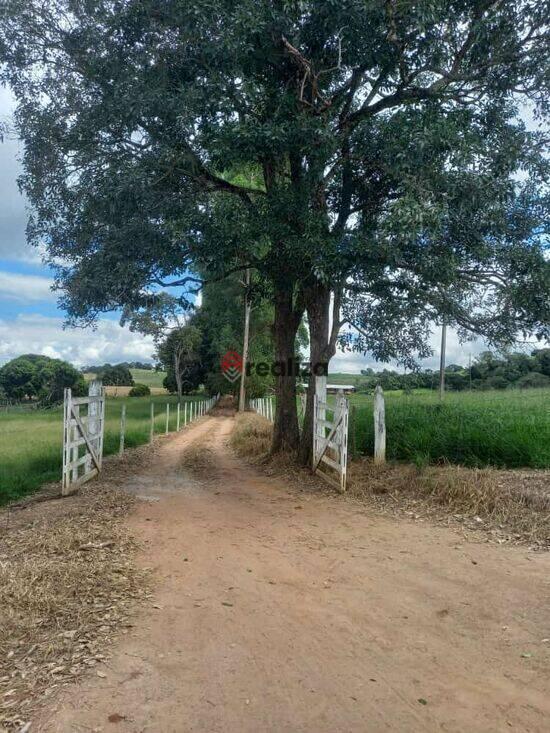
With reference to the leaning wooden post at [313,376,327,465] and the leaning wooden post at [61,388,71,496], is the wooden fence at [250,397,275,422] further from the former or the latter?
the leaning wooden post at [61,388,71,496]

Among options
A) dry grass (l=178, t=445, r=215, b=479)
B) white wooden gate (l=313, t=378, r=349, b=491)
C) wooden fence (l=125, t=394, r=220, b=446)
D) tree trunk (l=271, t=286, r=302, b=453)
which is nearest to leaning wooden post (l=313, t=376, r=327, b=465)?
white wooden gate (l=313, t=378, r=349, b=491)

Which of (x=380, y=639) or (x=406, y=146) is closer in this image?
(x=380, y=639)

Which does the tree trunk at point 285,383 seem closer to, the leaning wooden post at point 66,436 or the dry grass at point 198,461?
the dry grass at point 198,461

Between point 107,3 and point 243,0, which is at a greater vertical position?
point 107,3

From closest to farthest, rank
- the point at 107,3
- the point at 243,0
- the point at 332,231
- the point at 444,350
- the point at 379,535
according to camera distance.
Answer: the point at 379,535
the point at 243,0
the point at 107,3
the point at 332,231
the point at 444,350

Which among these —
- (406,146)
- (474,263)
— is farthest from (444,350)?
(406,146)

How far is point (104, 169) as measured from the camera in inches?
376

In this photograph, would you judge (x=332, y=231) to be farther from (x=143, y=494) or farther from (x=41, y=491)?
(x=41, y=491)

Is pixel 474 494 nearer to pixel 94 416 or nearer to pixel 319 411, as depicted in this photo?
pixel 319 411

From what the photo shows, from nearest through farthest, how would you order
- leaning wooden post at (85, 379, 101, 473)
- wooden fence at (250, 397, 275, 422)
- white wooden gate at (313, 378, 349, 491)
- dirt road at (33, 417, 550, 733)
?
dirt road at (33, 417, 550, 733) → white wooden gate at (313, 378, 349, 491) → leaning wooden post at (85, 379, 101, 473) → wooden fence at (250, 397, 275, 422)

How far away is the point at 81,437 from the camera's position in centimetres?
976

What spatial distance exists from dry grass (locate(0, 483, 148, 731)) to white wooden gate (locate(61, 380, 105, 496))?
185 centimetres

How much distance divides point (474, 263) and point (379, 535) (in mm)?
5470

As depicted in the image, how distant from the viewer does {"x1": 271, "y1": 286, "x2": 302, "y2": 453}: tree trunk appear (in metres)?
13.1
